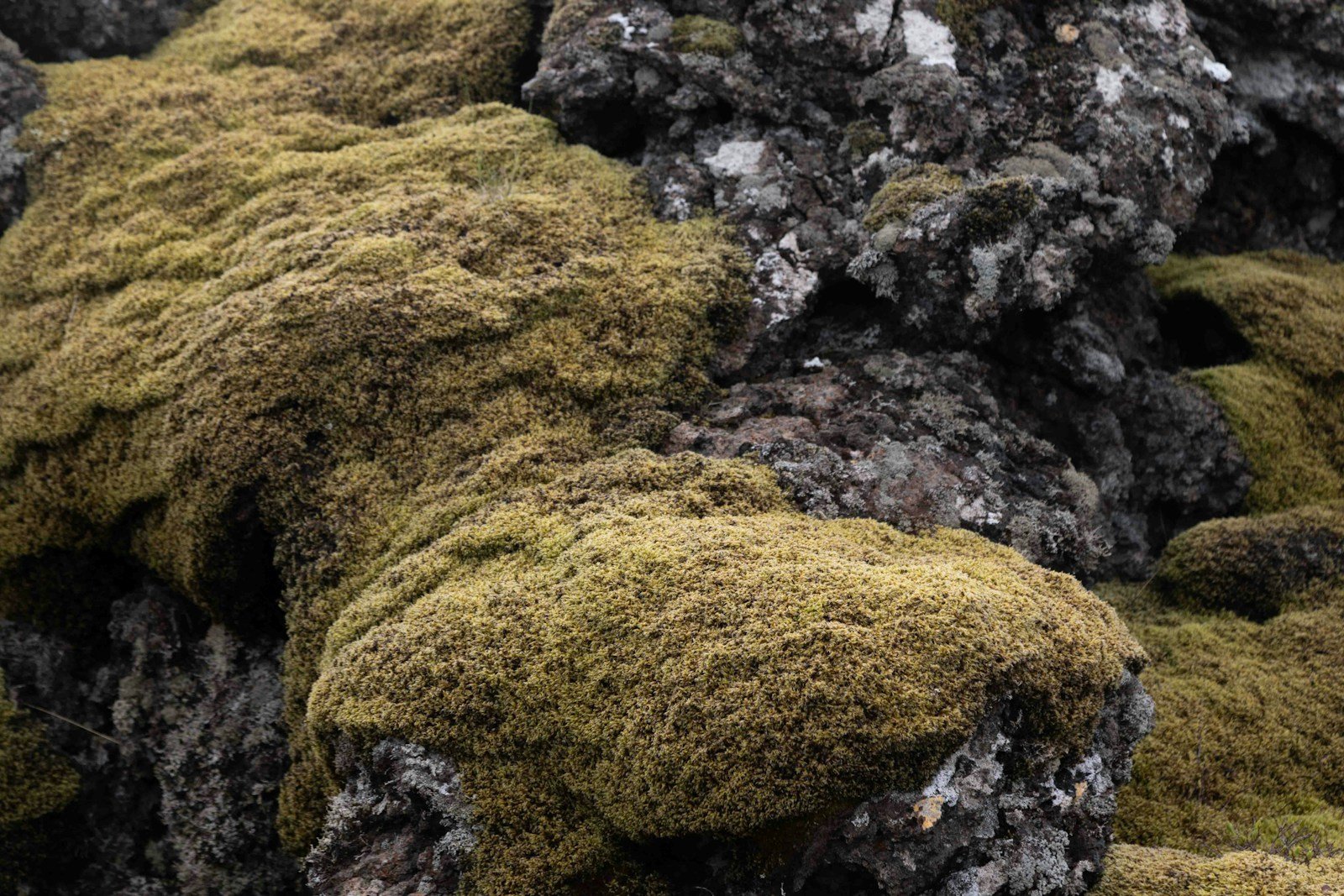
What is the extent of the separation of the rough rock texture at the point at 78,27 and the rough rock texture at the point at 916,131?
396 centimetres

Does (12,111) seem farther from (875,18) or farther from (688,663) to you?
(688,663)

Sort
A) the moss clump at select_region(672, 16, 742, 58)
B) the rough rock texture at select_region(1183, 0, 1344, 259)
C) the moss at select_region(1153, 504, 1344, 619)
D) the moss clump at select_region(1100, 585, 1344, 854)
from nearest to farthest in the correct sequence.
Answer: the moss clump at select_region(1100, 585, 1344, 854), the moss at select_region(1153, 504, 1344, 619), the moss clump at select_region(672, 16, 742, 58), the rough rock texture at select_region(1183, 0, 1344, 259)

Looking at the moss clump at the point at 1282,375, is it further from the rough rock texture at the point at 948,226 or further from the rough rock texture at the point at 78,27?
the rough rock texture at the point at 78,27

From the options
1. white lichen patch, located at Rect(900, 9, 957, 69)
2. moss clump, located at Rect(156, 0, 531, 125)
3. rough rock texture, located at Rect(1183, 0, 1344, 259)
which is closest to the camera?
white lichen patch, located at Rect(900, 9, 957, 69)

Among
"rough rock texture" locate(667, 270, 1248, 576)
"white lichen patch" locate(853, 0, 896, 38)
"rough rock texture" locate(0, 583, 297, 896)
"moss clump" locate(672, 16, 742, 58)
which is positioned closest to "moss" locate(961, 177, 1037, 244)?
"rough rock texture" locate(667, 270, 1248, 576)

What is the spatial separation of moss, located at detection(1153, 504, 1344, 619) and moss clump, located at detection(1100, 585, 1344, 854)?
0.39ft

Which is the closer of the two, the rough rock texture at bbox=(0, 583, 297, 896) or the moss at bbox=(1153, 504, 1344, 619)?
the rough rock texture at bbox=(0, 583, 297, 896)

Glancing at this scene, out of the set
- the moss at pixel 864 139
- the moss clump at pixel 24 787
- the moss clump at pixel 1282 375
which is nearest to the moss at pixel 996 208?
the moss at pixel 864 139

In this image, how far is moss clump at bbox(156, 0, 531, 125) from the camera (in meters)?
7.50

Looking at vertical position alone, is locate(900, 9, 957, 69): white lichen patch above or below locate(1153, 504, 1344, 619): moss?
above

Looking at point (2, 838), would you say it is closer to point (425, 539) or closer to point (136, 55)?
point (425, 539)

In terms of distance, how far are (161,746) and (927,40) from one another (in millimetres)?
6338

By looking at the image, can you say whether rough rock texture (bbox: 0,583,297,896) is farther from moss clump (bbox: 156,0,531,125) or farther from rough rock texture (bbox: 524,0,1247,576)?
moss clump (bbox: 156,0,531,125)

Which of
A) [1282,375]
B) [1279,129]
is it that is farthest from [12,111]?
[1279,129]
